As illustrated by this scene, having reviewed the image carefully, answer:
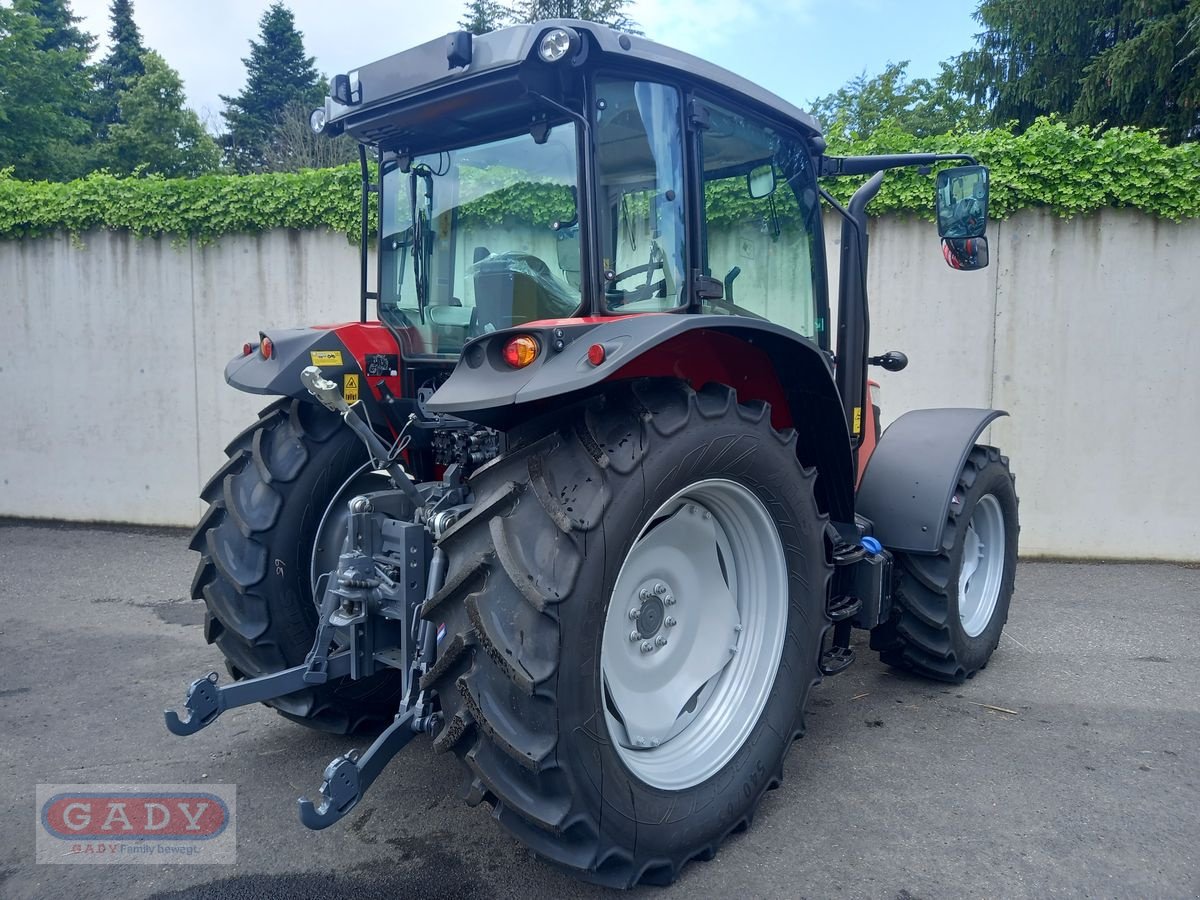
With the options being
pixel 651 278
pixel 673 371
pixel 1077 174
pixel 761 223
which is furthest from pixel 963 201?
pixel 1077 174

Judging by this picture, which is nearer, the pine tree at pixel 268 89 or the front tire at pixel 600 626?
the front tire at pixel 600 626

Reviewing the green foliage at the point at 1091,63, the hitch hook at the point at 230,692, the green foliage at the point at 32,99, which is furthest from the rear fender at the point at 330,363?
the green foliage at the point at 32,99

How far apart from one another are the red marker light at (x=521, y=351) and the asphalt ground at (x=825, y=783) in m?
1.42

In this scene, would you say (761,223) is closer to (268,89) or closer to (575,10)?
(575,10)

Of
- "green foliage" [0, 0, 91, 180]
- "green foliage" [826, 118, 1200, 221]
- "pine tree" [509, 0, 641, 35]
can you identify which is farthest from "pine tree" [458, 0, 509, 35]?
"green foliage" [826, 118, 1200, 221]

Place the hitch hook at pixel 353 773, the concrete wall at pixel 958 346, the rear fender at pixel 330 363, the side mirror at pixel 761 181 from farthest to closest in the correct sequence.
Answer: the concrete wall at pixel 958 346 → the side mirror at pixel 761 181 → the rear fender at pixel 330 363 → the hitch hook at pixel 353 773

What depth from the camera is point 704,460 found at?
2432 mm

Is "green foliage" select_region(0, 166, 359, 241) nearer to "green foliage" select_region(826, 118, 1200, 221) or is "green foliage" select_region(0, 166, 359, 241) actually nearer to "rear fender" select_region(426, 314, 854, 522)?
"green foliage" select_region(826, 118, 1200, 221)

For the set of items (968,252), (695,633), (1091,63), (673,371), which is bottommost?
(695,633)

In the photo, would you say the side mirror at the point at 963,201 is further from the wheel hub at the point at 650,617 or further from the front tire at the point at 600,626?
the wheel hub at the point at 650,617

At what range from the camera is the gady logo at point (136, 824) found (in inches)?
103

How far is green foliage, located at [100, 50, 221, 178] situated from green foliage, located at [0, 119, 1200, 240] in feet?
67.5

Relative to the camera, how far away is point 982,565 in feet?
14.3

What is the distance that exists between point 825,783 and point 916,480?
4.53 ft
